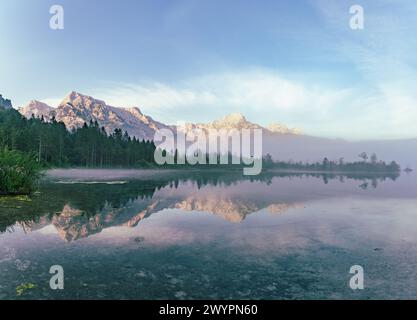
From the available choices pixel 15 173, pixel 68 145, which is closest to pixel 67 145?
pixel 68 145

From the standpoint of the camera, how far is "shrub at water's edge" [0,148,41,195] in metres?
23.7

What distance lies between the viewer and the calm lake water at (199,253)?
891cm

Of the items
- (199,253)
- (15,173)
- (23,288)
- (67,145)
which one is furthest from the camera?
(67,145)

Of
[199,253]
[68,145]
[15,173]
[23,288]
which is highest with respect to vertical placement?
[68,145]

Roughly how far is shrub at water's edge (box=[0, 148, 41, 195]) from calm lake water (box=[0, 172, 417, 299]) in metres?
2.72

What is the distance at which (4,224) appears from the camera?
15.3m

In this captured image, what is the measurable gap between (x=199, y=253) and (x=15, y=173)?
65.0 ft

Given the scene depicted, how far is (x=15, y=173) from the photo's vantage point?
24469mm

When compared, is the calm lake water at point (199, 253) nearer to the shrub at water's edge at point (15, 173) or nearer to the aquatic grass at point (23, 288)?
the aquatic grass at point (23, 288)

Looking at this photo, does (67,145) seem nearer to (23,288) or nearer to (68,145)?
(68,145)

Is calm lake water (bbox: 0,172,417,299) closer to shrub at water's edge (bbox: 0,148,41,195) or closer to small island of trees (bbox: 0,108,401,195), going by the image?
shrub at water's edge (bbox: 0,148,41,195)

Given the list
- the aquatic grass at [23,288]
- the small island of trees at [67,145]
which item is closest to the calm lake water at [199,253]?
the aquatic grass at [23,288]
